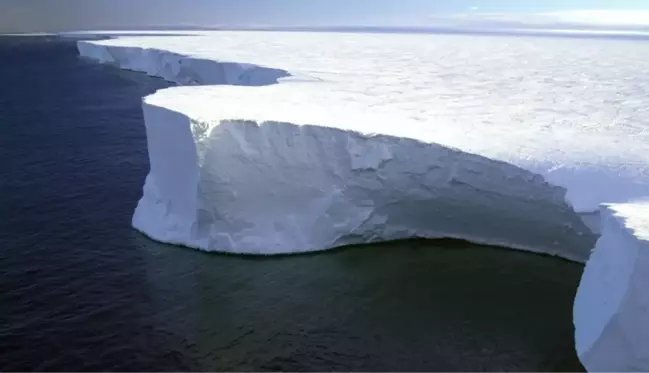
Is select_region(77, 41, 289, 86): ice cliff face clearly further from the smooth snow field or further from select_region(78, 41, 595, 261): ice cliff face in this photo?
select_region(78, 41, 595, 261): ice cliff face

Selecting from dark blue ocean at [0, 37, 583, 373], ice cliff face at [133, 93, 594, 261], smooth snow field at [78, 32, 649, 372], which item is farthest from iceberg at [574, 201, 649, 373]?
ice cliff face at [133, 93, 594, 261]

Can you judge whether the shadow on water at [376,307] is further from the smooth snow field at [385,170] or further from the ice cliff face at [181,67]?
the ice cliff face at [181,67]

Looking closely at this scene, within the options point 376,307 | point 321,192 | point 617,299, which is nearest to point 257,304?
point 376,307

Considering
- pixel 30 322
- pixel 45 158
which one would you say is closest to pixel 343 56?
pixel 45 158

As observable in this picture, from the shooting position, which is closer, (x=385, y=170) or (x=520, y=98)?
(x=385, y=170)

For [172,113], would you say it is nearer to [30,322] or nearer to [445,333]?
[30,322]

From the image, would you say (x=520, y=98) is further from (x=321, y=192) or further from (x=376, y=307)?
(x=376, y=307)
